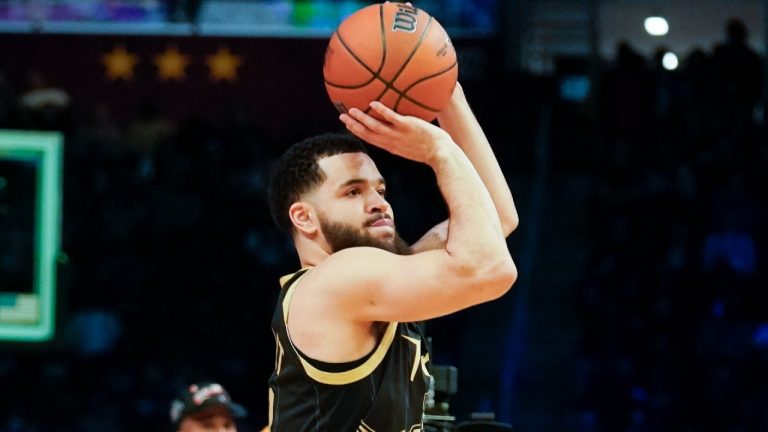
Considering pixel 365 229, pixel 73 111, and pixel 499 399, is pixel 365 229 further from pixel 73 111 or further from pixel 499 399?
pixel 73 111

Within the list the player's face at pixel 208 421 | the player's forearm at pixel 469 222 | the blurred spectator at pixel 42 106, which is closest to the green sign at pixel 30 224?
the player's face at pixel 208 421

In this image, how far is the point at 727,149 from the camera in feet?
39.8

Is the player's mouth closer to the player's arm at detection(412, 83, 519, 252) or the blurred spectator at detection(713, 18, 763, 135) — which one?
the player's arm at detection(412, 83, 519, 252)

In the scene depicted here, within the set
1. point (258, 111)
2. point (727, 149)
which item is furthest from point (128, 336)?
point (727, 149)

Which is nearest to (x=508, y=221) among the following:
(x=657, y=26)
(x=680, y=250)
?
(x=680, y=250)

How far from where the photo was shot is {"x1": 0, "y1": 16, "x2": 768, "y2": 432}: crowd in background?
35.1 ft

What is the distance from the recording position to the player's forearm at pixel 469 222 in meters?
3.29

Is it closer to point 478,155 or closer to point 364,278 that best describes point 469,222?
point 364,278

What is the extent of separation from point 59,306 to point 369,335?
513 centimetres

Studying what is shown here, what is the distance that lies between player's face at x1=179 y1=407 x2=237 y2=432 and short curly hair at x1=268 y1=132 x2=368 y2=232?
2.71 metres

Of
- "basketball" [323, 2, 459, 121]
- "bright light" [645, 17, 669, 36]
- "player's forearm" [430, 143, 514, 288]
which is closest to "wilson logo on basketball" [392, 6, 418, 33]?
"basketball" [323, 2, 459, 121]

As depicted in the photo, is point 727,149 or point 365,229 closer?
point 365,229

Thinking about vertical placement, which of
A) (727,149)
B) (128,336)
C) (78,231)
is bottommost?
(128,336)

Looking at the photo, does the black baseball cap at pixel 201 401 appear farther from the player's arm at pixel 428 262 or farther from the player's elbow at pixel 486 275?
the player's elbow at pixel 486 275
